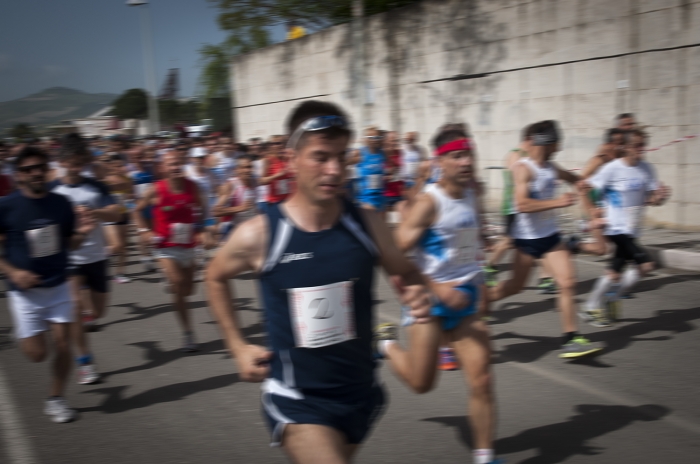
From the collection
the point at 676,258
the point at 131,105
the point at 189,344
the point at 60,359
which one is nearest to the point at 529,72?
the point at 676,258

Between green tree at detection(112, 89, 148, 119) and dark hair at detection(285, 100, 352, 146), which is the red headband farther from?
green tree at detection(112, 89, 148, 119)

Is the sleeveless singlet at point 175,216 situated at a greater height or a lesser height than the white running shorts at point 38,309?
greater

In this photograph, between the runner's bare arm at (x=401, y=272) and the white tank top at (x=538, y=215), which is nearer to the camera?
the runner's bare arm at (x=401, y=272)

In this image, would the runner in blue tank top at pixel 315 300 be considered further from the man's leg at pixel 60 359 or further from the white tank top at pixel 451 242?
the man's leg at pixel 60 359

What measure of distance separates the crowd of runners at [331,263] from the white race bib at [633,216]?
0.5 inches

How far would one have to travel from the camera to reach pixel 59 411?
5016mm

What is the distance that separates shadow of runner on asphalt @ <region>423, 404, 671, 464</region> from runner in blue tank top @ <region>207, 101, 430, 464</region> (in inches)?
70.3

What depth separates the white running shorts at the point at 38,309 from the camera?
16.5 feet

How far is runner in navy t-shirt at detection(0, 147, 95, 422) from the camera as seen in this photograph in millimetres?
4973

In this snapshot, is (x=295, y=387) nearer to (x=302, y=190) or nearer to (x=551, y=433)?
(x=302, y=190)

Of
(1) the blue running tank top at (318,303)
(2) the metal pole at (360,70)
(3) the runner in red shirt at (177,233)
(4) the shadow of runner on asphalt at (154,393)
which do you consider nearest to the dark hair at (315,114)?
(1) the blue running tank top at (318,303)

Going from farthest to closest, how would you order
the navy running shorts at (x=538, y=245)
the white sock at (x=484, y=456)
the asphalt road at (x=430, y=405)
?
the navy running shorts at (x=538, y=245), the asphalt road at (x=430, y=405), the white sock at (x=484, y=456)

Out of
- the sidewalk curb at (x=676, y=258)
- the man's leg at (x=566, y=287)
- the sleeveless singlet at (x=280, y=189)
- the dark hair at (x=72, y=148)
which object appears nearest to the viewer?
the man's leg at (x=566, y=287)

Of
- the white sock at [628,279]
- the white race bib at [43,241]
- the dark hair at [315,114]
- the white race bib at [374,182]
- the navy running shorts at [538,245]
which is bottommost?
the white sock at [628,279]
